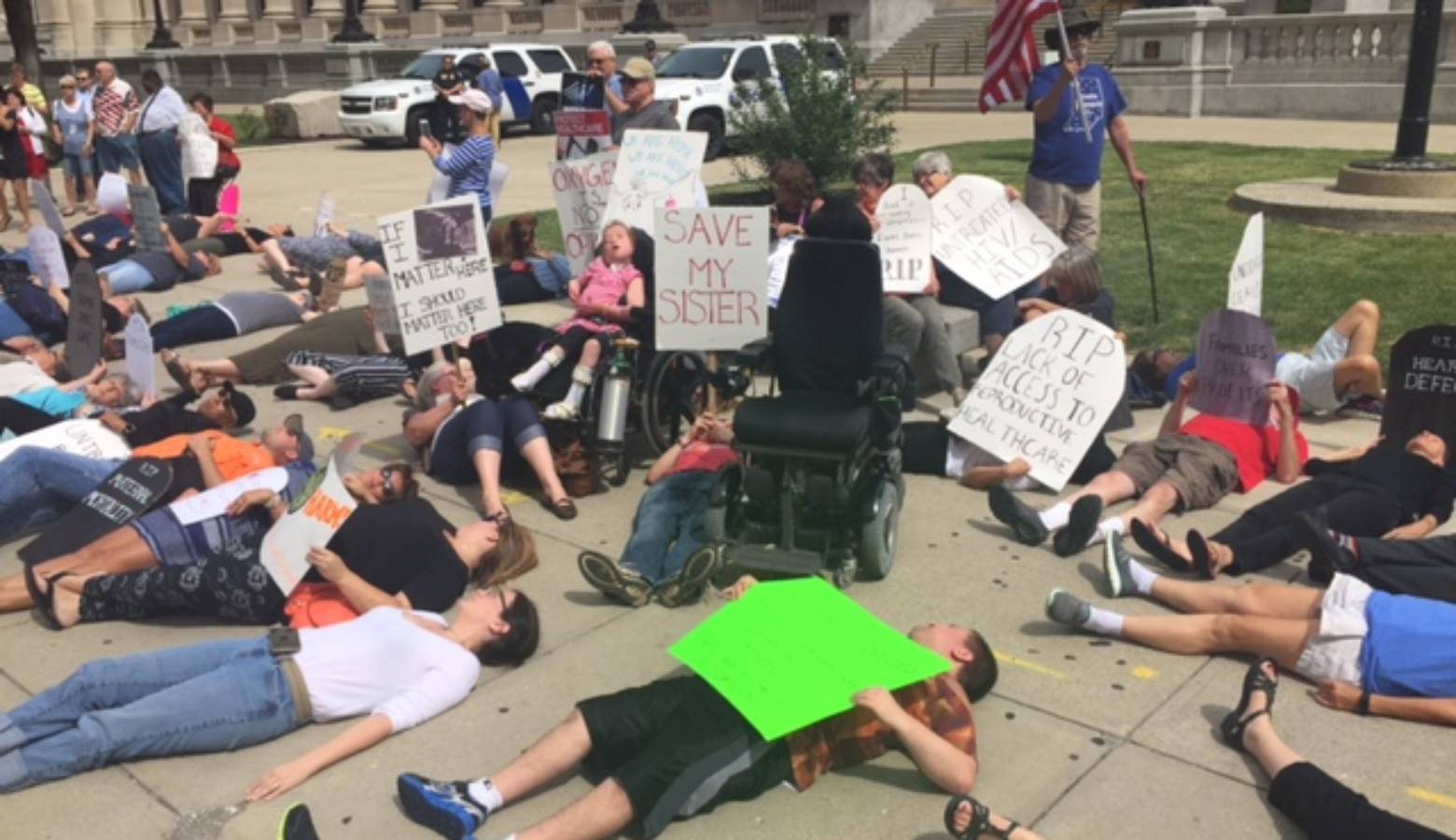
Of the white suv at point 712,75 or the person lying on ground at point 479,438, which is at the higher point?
the white suv at point 712,75

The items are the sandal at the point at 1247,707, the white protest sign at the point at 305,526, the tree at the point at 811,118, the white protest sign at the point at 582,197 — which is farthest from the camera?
the tree at the point at 811,118

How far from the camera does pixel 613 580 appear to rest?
4.86 meters

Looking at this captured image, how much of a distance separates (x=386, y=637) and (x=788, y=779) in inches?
55.2

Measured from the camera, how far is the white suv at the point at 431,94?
2405cm

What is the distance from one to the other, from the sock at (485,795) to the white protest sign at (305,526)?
1117mm

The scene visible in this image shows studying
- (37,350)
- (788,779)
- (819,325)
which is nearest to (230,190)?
(37,350)

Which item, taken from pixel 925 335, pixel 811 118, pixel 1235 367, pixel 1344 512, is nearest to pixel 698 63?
pixel 811 118

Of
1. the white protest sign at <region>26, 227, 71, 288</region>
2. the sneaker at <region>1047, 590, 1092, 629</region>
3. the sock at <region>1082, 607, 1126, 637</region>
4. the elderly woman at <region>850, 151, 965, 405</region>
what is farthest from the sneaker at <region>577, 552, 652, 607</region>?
the white protest sign at <region>26, 227, 71, 288</region>

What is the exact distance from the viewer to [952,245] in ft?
24.7

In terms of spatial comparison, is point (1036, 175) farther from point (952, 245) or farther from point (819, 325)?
point (819, 325)

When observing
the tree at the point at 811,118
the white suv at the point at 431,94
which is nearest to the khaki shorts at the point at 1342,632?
the tree at the point at 811,118

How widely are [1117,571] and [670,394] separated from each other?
107 inches

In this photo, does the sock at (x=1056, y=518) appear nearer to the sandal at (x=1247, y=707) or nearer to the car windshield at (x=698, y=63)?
the sandal at (x=1247, y=707)

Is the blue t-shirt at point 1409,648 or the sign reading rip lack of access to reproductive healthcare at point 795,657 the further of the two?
the blue t-shirt at point 1409,648
